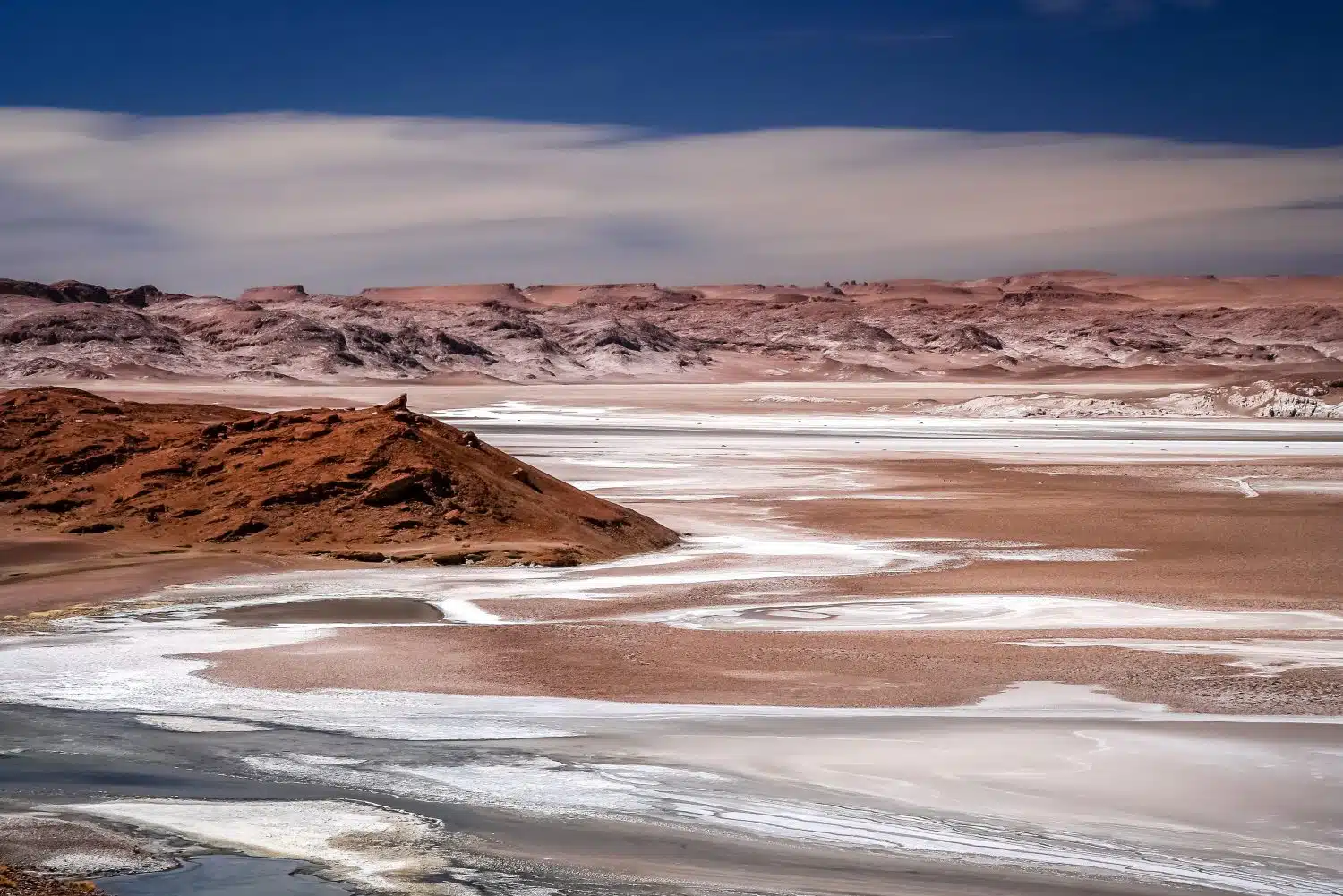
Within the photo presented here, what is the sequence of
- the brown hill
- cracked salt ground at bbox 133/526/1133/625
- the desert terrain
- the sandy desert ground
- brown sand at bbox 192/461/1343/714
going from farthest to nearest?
the brown hill < cracked salt ground at bbox 133/526/1133/625 < brown sand at bbox 192/461/1343/714 < the desert terrain < the sandy desert ground

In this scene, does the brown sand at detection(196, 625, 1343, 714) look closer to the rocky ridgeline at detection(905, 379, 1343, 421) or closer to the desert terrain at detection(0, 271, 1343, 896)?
the desert terrain at detection(0, 271, 1343, 896)

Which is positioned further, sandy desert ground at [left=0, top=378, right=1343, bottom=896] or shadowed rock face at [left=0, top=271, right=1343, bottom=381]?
shadowed rock face at [left=0, top=271, right=1343, bottom=381]

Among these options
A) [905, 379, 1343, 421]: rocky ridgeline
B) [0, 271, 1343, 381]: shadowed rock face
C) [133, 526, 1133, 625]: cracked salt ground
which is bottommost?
[133, 526, 1133, 625]: cracked salt ground

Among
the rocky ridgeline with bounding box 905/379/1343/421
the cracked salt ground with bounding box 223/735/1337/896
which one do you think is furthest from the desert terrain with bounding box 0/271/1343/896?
the rocky ridgeline with bounding box 905/379/1343/421

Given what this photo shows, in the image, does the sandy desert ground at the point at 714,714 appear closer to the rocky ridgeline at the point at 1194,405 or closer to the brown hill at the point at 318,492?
the brown hill at the point at 318,492

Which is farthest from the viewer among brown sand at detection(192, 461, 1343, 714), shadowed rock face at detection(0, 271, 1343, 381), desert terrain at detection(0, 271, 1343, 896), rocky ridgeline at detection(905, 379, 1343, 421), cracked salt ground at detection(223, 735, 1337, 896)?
shadowed rock face at detection(0, 271, 1343, 381)

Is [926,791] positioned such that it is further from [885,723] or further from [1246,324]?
[1246,324]

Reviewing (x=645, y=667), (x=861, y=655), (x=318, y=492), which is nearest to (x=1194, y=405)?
(x=318, y=492)
